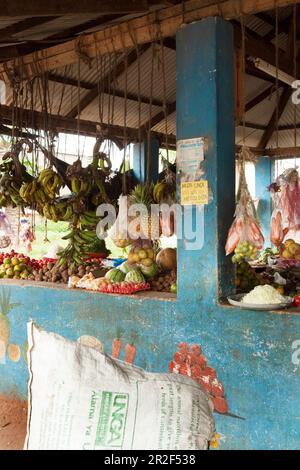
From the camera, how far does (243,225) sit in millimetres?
3025

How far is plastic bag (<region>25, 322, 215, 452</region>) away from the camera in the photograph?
1.58m

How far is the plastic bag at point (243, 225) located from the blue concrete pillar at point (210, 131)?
15 centimetres

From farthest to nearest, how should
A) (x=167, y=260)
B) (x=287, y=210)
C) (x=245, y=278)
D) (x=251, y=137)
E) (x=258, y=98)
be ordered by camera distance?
(x=251, y=137), (x=258, y=98), (x=167, y=260), (x=245, y=278), (x=287, y=210)

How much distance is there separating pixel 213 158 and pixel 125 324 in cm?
142

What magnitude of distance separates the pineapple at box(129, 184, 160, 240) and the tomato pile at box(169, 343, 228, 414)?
1.00 meters

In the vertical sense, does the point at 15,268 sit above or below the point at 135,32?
below

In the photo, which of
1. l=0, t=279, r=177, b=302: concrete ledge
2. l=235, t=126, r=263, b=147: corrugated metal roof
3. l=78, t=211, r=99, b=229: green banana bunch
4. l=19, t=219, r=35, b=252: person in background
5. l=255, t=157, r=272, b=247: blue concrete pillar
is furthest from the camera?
l=255, t=157, r=272, b=247: blue concrete pillar

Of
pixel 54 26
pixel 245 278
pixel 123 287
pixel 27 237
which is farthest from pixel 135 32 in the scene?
pixel 27 237

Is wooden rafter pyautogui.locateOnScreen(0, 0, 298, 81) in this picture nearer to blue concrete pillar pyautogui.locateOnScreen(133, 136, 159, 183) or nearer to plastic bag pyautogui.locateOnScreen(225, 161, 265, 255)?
plastic bag pyautogui.locateOnScreen(225, 161, 265, 255)

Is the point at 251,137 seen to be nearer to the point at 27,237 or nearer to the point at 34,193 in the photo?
the point at 27,237

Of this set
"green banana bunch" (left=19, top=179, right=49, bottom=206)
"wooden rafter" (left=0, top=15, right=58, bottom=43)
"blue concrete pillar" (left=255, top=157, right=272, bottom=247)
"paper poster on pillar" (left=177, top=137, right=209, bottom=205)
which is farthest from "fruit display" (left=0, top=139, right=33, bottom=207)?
"blue concrete pillar" (left=255, top=157, right=272, bottom=247)

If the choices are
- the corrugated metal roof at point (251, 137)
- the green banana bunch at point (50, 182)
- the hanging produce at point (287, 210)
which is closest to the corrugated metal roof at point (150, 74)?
the green banana bunch at point (50, 182)

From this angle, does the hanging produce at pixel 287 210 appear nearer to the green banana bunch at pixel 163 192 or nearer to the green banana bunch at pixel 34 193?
→ the green banana bunch at pixel 163 192

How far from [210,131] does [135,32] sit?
4.18ft
